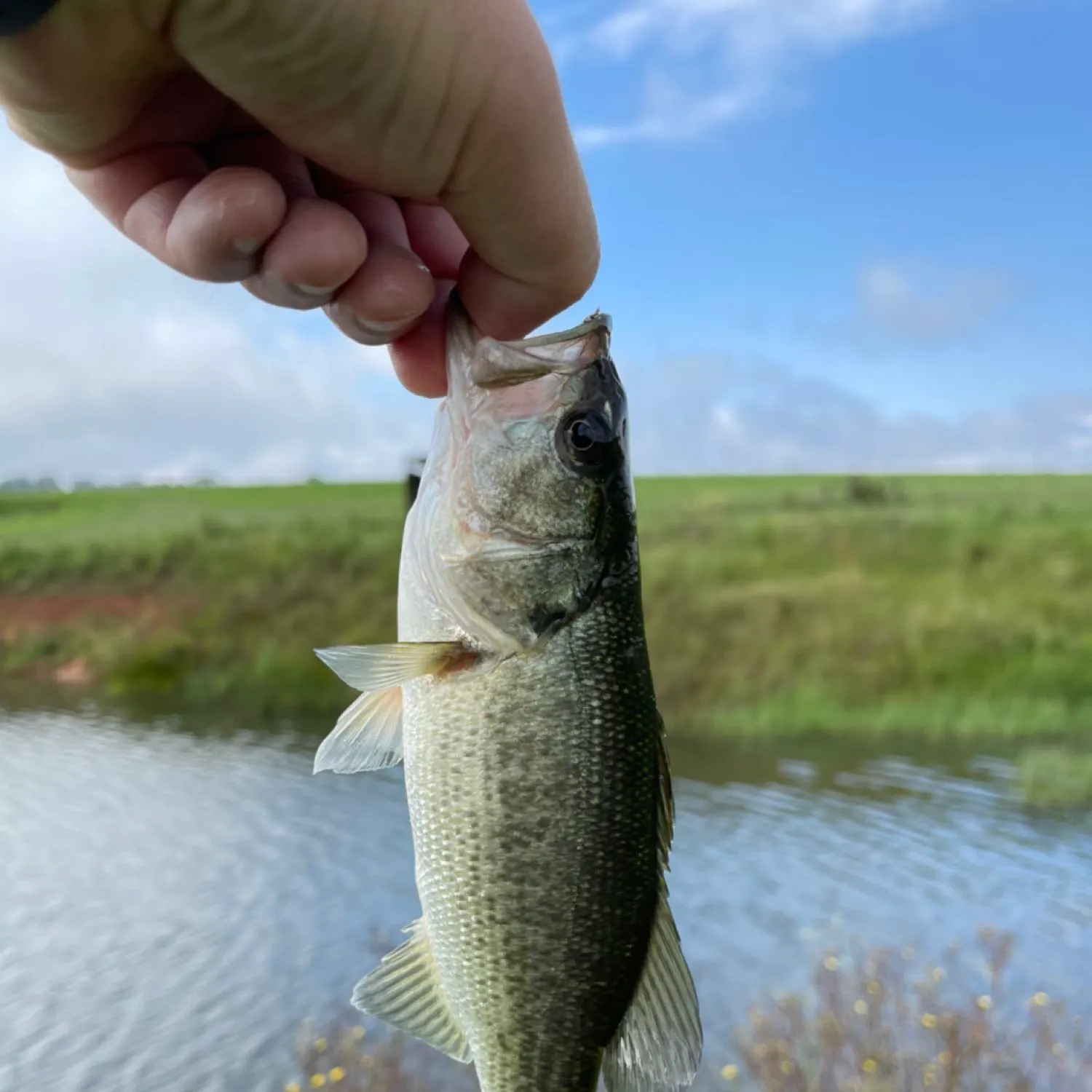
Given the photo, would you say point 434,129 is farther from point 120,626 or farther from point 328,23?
point 120,626

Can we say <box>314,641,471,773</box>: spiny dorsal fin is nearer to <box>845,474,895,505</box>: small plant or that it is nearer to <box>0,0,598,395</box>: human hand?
<box>0,0,598,395</box>: human hand

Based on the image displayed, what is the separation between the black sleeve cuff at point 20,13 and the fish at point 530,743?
0.36 m

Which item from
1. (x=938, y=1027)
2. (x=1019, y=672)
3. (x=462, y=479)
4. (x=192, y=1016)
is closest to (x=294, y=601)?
(x=192, y=1016)

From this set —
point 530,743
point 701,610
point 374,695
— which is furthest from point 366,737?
point 701,610

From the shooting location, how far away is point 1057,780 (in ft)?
14.7

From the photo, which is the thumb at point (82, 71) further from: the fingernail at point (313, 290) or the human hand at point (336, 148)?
the fingernail at point (313, 290)

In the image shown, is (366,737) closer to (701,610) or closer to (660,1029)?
(660,1029)

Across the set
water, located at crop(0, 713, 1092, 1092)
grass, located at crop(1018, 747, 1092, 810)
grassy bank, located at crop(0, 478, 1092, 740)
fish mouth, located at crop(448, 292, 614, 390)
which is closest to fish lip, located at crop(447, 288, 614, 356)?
fish mouth, located at crop(448, 292, 614, 390)

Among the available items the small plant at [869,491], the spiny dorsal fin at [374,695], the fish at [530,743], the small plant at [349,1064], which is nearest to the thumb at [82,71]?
the fish at [530,743]

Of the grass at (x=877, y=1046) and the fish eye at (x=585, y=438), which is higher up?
the fish eye at (x=585, y=438)

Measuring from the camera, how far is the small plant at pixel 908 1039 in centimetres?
248

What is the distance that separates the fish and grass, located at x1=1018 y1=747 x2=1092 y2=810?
430cm

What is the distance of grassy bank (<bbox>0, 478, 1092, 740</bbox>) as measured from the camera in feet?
17.3

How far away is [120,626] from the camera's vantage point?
5426 millimetres
